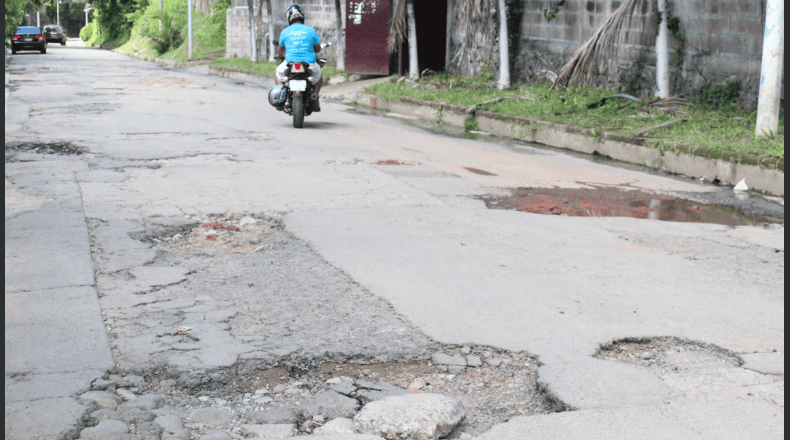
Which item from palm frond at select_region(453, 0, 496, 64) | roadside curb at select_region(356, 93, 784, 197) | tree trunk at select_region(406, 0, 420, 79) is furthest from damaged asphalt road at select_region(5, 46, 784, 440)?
tree trunk at select_region(406, 0, 420, 79)

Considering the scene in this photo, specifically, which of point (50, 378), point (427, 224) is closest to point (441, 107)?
point (427, 224)

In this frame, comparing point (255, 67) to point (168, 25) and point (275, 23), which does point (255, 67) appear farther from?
point (168, 25)

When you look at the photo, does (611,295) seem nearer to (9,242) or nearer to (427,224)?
(427,224)

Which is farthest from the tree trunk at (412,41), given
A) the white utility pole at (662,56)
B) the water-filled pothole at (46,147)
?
the water-filled pothole at (46,147)

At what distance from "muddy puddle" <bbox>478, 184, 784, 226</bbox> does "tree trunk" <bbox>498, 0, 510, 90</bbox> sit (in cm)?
783

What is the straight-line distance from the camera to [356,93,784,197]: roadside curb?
8.00 m

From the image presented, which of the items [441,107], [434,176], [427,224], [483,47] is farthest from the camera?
[483,47]

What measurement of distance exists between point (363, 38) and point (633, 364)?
17396 millimetres

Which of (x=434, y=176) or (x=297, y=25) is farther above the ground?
(x=297, y=25)

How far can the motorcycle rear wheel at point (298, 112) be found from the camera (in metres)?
11.7

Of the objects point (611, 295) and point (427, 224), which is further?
point (427, 224)

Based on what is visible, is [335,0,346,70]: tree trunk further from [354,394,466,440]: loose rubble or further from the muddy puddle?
[354,394,466,440]: loose rubble

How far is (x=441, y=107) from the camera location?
1380 centimetres

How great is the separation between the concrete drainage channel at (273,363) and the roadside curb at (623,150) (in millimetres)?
5147
